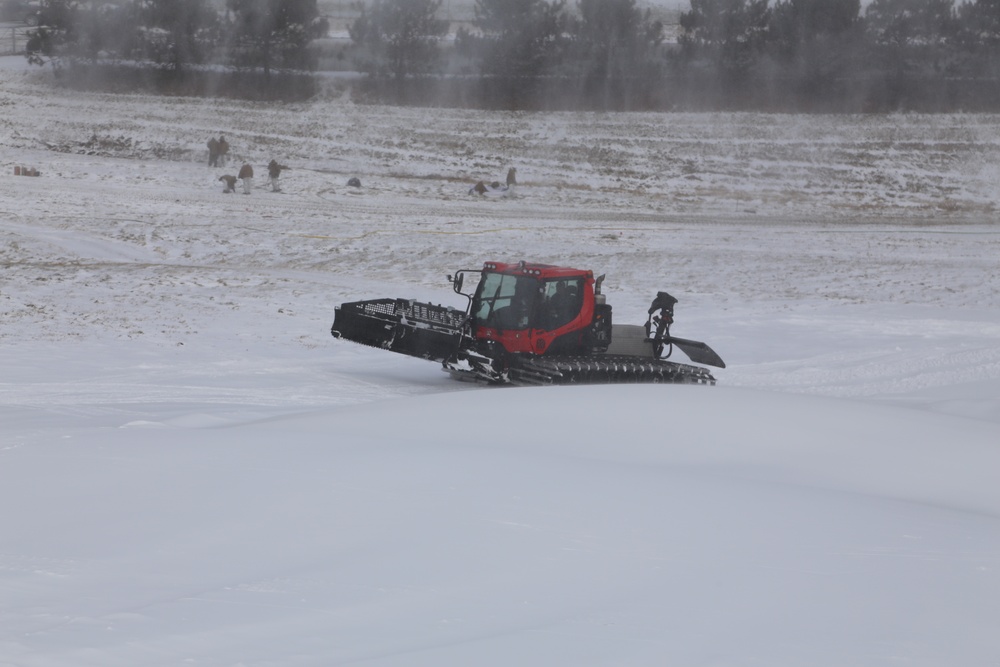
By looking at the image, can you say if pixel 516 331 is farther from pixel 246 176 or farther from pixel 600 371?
pixel 246 176

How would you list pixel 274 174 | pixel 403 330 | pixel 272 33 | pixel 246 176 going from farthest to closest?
pixel 272 33
pixel 274 174
pixel 246 176
pixel 403 330

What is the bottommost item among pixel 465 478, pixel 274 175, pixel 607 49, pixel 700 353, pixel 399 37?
pixel 700 353

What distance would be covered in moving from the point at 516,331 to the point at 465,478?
7.37m

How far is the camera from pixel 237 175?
35.1 m

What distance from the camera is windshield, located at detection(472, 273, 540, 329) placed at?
1326 centimetres

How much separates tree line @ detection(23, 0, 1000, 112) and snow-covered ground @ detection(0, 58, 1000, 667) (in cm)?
3012

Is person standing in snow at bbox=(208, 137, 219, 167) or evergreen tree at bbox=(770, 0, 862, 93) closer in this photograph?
person standing in snow at bbox=(208, 137, 219, 167)

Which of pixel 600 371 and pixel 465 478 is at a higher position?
pixel 465 478

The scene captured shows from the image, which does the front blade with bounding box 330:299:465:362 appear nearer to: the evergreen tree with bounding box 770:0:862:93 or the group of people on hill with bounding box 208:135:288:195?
the group of people on hill with bounding box 208:135:288:195

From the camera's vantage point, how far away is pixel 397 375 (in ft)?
46.3

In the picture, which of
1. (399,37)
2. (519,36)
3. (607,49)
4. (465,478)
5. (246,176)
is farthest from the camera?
(607,49)

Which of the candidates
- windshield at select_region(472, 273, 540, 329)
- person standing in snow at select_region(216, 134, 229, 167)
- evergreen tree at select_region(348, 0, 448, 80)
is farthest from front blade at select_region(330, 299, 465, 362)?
evergreen tree at select_region(348, 0, 448, 80)

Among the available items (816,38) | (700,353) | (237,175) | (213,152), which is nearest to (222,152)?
(213,152)

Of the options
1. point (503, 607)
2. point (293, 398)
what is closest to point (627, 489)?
point (503, 607)
